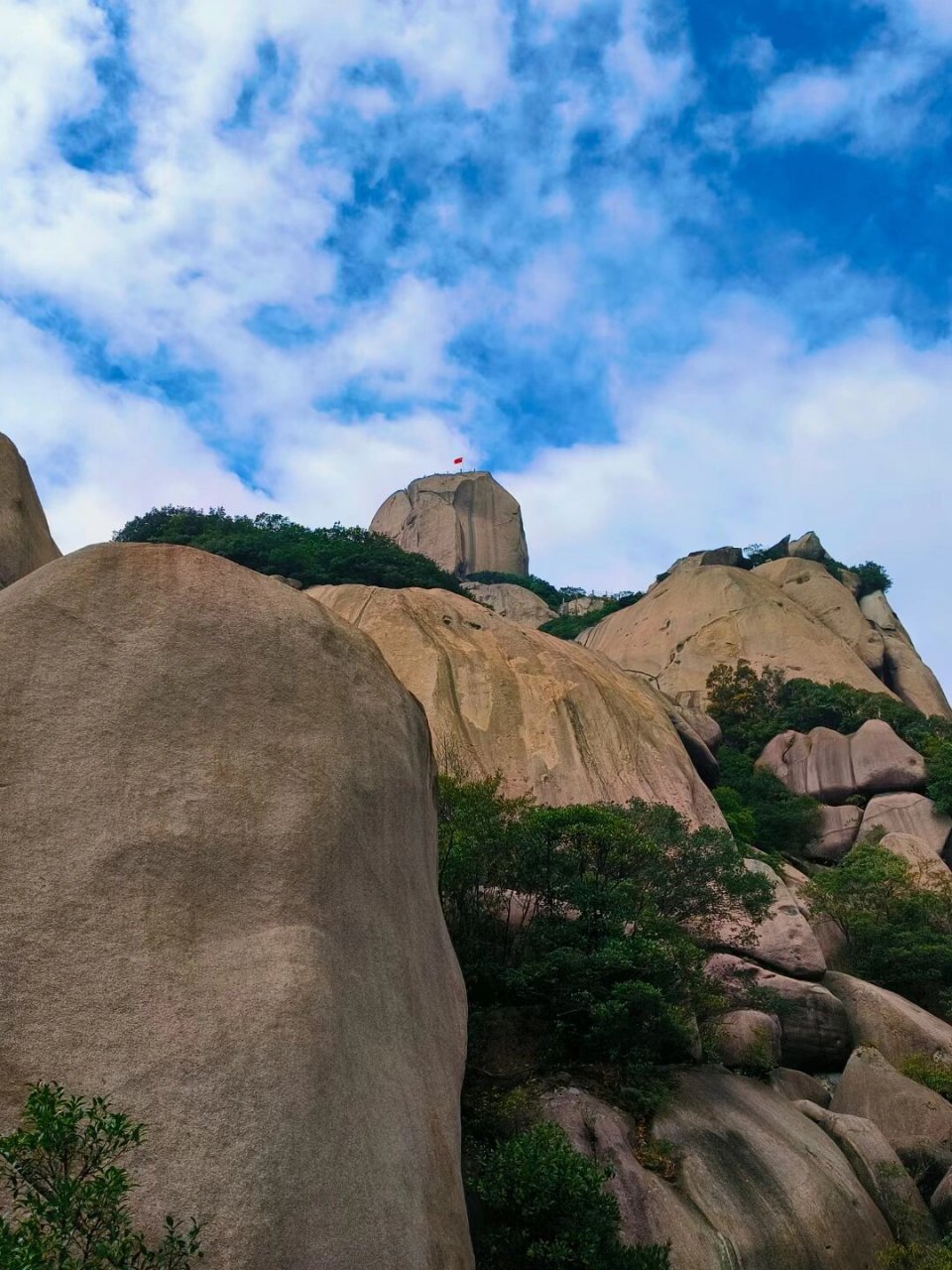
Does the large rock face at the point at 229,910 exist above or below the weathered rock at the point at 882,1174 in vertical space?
above

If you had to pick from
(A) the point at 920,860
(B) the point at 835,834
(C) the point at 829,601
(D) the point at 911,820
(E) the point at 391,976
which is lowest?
(E) the point at 391,976

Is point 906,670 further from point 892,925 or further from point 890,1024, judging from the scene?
point 890,1024

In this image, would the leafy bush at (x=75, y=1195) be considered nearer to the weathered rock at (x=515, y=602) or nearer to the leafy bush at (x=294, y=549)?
the leafy bush at (x=294, y=549)

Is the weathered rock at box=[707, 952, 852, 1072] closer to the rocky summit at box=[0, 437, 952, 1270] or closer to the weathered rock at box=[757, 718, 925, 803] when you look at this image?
the rocky summit at box=[0, 437, 952, 1270]

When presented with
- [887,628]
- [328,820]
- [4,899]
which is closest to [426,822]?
[328,820]

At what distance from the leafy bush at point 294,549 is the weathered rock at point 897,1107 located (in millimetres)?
29054

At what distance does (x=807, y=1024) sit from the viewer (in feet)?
73.2

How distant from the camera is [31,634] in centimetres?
871

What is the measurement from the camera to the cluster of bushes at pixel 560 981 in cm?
1084

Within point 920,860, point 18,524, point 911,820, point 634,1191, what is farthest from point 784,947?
point 18,524

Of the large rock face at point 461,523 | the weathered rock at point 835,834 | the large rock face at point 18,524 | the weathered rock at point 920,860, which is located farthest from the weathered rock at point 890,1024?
the large rock face at point 461,523

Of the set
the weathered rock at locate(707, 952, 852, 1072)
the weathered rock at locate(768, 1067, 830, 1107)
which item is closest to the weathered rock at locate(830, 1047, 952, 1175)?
the weathered rock at locate(768, 1067, 830, 1107)

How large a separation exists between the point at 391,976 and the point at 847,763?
3739cm

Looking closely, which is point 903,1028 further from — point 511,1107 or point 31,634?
point 31,634
